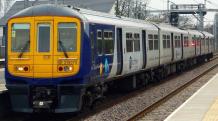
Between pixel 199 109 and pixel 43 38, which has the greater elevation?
pixel 43 38

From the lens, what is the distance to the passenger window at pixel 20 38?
13219 millimetres

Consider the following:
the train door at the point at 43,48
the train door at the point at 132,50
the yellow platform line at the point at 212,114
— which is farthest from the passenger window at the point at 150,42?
the train door at the point at 43,48

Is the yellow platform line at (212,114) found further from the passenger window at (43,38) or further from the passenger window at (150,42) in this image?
the passenger window at (150,42)

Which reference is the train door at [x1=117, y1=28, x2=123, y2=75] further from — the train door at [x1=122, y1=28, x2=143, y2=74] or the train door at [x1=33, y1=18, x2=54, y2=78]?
the train door at [x1=33, y1=18, x2=54, y2=78]

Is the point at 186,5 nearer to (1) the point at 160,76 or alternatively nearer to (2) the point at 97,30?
(1) the point at 160,76

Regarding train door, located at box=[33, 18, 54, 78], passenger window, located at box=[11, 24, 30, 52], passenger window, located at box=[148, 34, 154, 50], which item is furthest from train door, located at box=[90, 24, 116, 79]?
passenger window, located at box=[148, 34, 154, 50]

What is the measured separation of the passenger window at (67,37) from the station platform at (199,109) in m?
2.86

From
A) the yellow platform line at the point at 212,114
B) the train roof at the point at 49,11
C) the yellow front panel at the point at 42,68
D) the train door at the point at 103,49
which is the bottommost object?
the yellow platform line at the point at 212,114

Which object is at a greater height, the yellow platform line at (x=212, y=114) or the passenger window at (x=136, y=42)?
the passenger window at (x=136, y=42)

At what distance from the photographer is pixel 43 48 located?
13.0 meters

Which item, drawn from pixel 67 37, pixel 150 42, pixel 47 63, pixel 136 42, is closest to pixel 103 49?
pixel 67 37

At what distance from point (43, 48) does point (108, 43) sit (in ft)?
9.79

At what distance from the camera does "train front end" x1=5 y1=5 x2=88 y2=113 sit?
12.9 metres

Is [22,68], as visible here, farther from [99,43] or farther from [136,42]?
[136,42]
